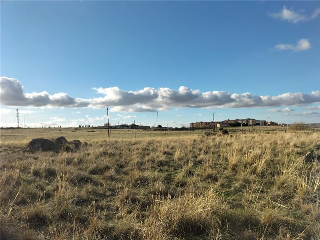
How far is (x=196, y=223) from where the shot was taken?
391cm

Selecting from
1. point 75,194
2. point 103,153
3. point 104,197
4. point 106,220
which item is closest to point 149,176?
point 104,197

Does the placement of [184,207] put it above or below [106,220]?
above

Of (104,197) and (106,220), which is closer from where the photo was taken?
(106,220)

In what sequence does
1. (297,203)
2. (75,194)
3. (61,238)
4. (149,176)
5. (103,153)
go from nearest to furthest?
→ (61,238) → (297,203) → (75,194) → (149,176) → (103,153)

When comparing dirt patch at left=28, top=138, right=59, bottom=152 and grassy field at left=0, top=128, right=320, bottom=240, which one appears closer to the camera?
grassy field at left=0, top=128, right=320, bottom=240

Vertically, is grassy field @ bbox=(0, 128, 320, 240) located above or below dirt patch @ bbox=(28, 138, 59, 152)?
below

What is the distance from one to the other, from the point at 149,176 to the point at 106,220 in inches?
125

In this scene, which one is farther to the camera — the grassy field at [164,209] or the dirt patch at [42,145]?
the dirt patch at [42,145]

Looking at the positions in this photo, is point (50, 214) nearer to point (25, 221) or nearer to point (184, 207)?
point (25, 221)


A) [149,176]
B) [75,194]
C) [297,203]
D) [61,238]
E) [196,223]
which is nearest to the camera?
[61,238]

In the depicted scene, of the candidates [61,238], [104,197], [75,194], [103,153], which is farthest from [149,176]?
[103,153]

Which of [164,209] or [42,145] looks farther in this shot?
[42,145]

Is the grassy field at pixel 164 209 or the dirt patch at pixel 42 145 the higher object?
the dirt patch at pixel 42 145

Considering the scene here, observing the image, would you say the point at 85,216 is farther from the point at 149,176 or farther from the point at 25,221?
the point at 149,176
